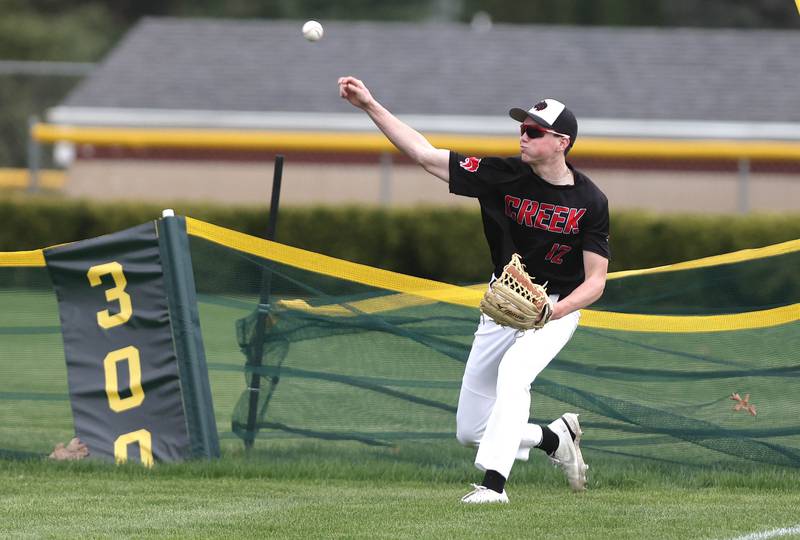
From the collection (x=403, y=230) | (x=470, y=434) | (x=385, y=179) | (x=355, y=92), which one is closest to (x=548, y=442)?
(x=470, y=434)

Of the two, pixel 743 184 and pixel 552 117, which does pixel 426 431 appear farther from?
pixel 743 184

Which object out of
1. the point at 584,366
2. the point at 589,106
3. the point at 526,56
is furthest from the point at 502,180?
the point at 526,56

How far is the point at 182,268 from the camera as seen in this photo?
715 cm

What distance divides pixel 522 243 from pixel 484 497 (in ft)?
3.92

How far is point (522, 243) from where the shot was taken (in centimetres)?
644

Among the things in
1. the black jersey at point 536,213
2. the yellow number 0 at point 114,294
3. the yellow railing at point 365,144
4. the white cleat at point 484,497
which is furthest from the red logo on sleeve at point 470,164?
the yellow railing at point 365,144

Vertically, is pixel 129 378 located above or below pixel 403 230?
above

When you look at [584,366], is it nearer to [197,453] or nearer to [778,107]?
[197,453]

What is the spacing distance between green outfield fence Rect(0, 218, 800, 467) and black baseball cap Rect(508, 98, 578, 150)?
1271 millimetres

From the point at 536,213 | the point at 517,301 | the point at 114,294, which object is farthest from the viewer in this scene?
the point at 114,294

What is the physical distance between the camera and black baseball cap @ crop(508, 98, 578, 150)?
626 cm

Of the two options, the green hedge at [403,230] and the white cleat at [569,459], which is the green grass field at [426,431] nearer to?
the white cleat at [569,459]

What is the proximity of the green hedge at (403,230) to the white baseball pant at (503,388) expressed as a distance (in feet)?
34.0

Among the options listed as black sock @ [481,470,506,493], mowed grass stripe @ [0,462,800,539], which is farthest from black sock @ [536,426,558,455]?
black sock @ [481,470,506,493]
